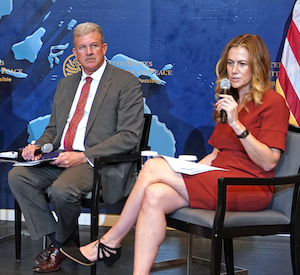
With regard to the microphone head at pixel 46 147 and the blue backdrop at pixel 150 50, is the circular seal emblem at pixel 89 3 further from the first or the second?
the microphone head at pixel 46 147

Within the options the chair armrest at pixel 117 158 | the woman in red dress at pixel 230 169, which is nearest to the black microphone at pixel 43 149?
the chair armrest at pixel 117 158

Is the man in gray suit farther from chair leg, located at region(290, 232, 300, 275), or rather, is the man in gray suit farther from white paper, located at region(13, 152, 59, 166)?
chair leg, located at region(290, 232, 300, 275)

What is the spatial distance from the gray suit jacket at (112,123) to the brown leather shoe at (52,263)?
484 millimetres

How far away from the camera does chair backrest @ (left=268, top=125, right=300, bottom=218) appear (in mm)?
2232

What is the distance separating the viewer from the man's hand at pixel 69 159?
2.85 m

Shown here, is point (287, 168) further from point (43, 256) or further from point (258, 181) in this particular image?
point (43, 256)

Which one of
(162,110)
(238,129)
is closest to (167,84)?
(162,110)

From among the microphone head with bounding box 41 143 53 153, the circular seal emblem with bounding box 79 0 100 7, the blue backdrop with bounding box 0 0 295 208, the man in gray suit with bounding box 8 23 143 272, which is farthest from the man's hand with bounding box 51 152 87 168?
the circular seal emblem with bounding box 79 0 100 7

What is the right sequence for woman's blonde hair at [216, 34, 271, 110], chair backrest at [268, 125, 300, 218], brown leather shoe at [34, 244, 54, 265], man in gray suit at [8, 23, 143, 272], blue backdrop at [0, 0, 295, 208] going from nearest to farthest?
chair backrest at [268, 125, 300, 218], woman's blonde hair at [216, 34, 271, 110], man in gray suit at [8, 23, 143, 272], brown leather shoe at [34, 244, 54, 265], blue backdrop at [0, 0, 295, 208]

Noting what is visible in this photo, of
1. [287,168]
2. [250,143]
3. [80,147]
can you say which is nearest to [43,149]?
[80,147]

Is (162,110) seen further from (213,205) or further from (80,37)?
(213,205)

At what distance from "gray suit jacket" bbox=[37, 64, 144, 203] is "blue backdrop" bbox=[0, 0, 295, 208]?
31.7 inches

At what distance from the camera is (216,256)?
197 cm

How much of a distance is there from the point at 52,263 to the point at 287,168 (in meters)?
1.56
